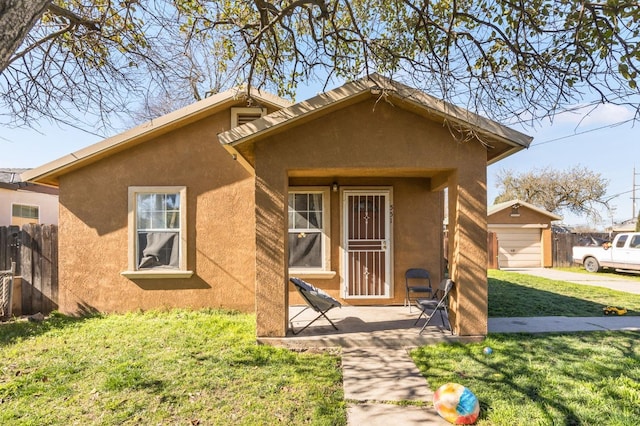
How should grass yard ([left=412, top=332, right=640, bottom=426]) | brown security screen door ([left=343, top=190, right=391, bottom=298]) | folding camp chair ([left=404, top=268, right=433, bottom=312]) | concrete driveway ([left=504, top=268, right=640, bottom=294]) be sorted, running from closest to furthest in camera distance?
grass yard ([left=412, top=332, right=640, bottom=426]) < folding camp chair ([left=404, top=268, right=433, bottom=312]) < brown security screen door ([left=343, top=190, right=391, bottom=298]) < concrete driveway ([left=504, top=268, right=640, bottom=294])

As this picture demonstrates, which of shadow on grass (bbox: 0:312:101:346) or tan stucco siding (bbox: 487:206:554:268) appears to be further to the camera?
tan stucco siding (bbox: 487:206:554:268)

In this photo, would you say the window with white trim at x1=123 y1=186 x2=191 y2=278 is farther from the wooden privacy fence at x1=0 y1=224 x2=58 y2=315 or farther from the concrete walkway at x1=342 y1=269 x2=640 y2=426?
the concrete walkway at x1=342 y1=269 x2=640 y2=426

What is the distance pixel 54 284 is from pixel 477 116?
894 centimetres

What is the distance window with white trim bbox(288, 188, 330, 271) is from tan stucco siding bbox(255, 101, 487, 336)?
2173 mm

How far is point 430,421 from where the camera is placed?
3.39 meters

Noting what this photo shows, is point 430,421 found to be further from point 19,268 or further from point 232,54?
point 19,268

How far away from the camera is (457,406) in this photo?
336 cm

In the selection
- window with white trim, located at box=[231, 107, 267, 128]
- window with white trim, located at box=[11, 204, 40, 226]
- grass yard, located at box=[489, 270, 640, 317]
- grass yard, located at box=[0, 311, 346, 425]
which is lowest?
grass yard, located at box=[489, 270, 640, 317]

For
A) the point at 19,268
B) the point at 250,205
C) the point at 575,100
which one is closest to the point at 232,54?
the point at 250,205

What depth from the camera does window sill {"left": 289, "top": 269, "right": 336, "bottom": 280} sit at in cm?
751

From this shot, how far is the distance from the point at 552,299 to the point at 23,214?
51.4ft

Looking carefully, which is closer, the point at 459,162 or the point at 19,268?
the point at 459,162

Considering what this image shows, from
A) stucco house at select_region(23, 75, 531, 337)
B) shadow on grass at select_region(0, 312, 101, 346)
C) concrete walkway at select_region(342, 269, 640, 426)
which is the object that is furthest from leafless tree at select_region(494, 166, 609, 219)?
shadow on grass at select_region(0, 312, 101, 346)

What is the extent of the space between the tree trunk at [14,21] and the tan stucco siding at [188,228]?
556cm
